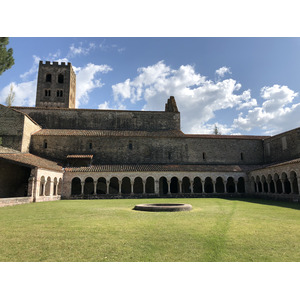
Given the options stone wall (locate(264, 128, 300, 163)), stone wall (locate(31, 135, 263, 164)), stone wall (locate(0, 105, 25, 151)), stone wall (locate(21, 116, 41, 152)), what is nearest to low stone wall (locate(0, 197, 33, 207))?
stone wall (locate(0, 105, 25, 151))

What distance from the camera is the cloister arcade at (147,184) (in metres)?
25.1

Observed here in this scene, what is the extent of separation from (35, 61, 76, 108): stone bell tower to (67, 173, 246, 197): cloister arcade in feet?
70.6

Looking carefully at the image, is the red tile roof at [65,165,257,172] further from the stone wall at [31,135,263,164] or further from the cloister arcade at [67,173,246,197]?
the stone wall at [31,135,263,164]

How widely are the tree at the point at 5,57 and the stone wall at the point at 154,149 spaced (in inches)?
506

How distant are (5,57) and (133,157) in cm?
1716

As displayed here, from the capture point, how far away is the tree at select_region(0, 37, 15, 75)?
49.7 ft

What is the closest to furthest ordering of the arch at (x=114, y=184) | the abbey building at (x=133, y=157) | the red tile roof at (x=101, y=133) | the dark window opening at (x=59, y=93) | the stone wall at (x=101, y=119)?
the abbey building at (x=133, y=157), the arch at (x=114, y=184), the red tile roof at (x=101, y=133), the stone wall at (x=101, y=119), the dark window opening at (x=59, y=93)

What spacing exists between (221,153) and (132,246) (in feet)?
89.6

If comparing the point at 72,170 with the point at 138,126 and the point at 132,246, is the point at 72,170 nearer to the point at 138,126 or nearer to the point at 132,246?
the point at 138,126

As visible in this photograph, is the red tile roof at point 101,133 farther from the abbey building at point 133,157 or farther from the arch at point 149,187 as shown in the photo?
the arch at point 149,187

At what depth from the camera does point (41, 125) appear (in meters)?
31.1

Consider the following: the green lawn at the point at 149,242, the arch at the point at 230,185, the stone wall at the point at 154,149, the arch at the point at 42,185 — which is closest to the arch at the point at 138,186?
the stone wall at the point at 154,149

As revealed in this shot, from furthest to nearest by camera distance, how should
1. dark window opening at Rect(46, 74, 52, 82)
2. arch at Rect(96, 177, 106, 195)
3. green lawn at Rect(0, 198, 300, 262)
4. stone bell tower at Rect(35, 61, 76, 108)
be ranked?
dark window opening at Rect(46, 74, 52, 82) → stone bell tower at Rect(35, 61, 76, 108) → arch at Rect(96, 177, 106, 195) → green lawn at Rect(0, 198, 300, 262)
